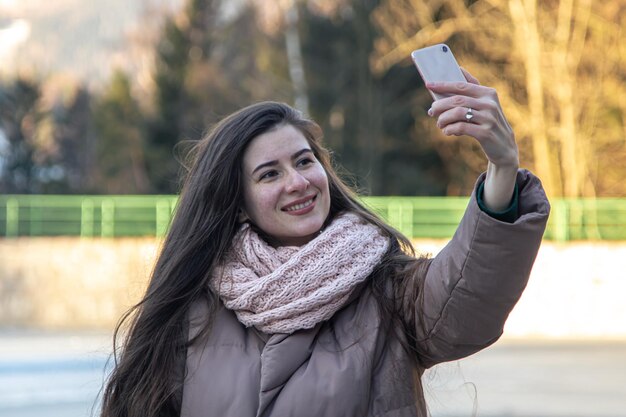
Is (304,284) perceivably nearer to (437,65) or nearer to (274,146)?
(274,146)

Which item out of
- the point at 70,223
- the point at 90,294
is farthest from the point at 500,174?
the point at 70,223

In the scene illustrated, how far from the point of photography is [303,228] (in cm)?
288

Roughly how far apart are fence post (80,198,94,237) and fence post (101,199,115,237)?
0.21 m

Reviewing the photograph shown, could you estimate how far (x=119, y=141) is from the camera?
45.9m

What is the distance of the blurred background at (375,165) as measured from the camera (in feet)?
37.1

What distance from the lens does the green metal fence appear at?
16.6 m

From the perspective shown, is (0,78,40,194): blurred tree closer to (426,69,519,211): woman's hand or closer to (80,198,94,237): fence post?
(80,198,94,237): fence post

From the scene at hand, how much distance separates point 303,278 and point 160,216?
1534 centimetres

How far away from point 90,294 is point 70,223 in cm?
202

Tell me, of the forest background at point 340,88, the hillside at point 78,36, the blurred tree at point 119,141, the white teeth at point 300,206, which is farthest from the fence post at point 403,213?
the hillside at point 78,36

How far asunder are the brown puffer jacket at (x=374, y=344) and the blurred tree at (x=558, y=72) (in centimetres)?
1799

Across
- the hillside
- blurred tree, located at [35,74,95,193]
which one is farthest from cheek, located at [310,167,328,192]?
the hillside

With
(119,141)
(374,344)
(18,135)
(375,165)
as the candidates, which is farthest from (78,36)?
(374,344)

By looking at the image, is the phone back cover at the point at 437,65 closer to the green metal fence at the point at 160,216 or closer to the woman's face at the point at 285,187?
the woman's face at the point at 285,187
